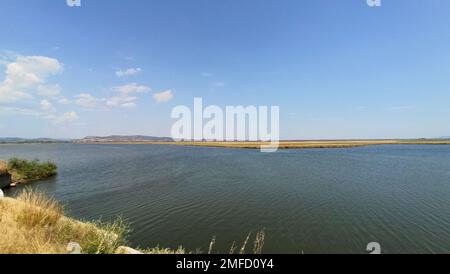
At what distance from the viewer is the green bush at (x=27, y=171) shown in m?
24.0

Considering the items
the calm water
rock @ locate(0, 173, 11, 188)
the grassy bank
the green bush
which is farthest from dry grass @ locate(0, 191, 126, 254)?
the green bush

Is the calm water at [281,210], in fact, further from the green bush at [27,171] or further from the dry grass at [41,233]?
the dry grass at [41,233]

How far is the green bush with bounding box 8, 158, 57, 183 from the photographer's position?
945 inches

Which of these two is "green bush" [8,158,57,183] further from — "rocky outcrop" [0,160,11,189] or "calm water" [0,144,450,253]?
"calm water" [0,144,450,253]

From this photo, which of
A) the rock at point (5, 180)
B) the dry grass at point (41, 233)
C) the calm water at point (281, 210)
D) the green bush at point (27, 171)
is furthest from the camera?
the green bush at point (27, 171)

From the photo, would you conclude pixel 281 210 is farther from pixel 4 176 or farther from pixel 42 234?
pixel 4 176

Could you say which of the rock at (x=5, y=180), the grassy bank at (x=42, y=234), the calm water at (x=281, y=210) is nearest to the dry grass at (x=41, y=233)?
the grassy bank at (x=42, y=234)

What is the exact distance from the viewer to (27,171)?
25078 millimetres

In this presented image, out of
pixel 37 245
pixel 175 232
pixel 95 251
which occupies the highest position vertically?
pixel 37 245

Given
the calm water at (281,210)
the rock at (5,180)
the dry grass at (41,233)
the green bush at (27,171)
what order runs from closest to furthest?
the dry grass at (41,233)
the calm water at (281,210)
the rock at (5,180)
the green bush at (27,171)
